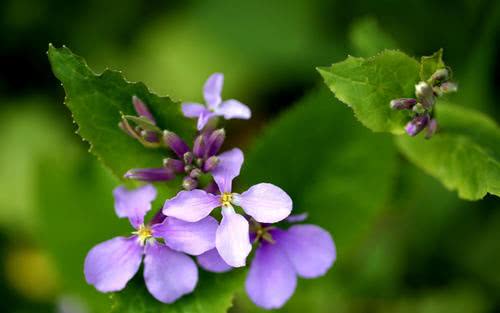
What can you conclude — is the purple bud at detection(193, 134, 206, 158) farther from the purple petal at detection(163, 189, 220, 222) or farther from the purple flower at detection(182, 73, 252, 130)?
the purple petal at detection(163, 189, 220, 222)

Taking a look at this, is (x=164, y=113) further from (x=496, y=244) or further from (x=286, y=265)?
(x=496, y=244)

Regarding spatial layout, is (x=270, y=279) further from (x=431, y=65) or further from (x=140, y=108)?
(x=431, y=65)

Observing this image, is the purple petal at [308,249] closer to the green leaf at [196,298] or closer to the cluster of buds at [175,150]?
the green leaf at [196,298]

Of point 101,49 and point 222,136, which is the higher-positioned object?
point 101,49

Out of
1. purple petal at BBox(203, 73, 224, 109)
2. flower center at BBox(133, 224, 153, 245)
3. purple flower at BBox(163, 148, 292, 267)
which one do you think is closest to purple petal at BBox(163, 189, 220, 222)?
purple flower at BBox(163, 148, 292, 267)

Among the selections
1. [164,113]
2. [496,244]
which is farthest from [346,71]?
[496,244]

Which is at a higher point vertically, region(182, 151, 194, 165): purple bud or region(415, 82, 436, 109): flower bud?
region(182, 151, 194, 165): purple bud

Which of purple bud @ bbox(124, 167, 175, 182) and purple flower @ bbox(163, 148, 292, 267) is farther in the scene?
purple bud @ bbox(124, 167, 175, 182)

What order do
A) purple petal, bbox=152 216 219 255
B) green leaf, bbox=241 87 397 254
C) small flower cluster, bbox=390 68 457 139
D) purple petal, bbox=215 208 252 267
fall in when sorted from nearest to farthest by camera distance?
purple petal, bbox=215 208 252 267 < purple petal, bbox=152 216 219 255 < small flower cluster, bbox=390 68 457 139 < green leaf, bbox=241 87 397 254
